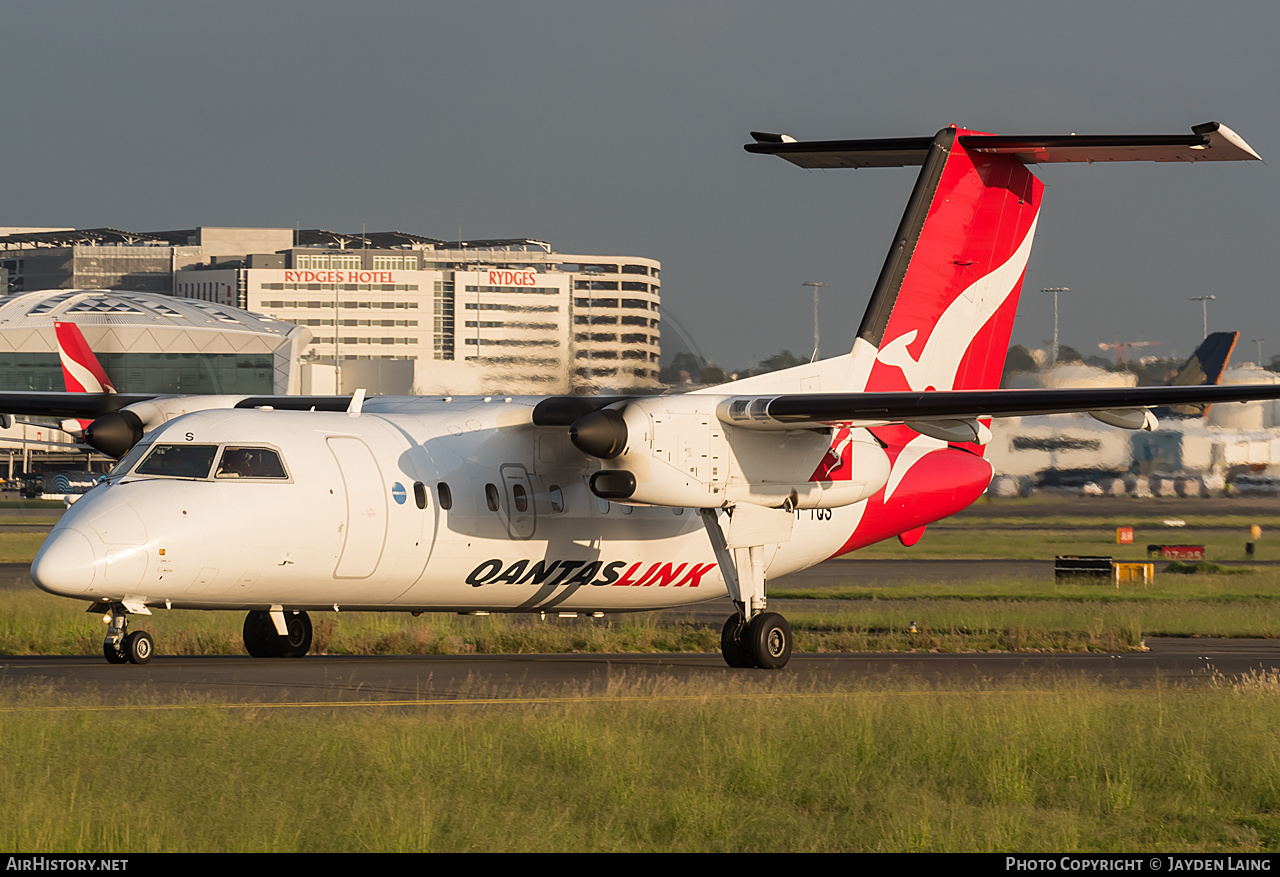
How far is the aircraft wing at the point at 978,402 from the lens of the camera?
1702 cm

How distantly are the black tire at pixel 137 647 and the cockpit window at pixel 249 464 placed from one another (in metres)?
2.10

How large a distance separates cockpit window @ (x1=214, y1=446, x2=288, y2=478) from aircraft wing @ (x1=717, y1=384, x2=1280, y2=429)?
5.53 meters

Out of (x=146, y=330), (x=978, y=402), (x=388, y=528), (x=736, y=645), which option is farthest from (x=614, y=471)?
(x=146, y=330)

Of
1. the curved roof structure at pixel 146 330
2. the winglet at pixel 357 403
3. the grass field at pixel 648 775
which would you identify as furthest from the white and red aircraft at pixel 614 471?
the curved roof structure at pixel 146 330

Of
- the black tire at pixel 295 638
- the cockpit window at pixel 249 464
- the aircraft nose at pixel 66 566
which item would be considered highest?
the cockpit window at pixel 249 464

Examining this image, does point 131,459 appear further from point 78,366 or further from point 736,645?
point 78,366

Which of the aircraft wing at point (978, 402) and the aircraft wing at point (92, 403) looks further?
the aircraft wing at point (92, 403)

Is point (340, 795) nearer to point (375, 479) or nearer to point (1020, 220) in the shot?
point (375, 479)

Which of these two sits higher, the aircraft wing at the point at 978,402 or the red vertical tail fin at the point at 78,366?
the red vertical tail fin at the point at 78,366

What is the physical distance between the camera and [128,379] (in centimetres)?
11150

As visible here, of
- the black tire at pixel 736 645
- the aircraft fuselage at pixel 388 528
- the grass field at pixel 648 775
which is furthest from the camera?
the black tire at pixel 736 645

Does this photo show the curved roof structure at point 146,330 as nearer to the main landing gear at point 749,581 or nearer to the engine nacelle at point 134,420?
the engine nacelle at point 134,420

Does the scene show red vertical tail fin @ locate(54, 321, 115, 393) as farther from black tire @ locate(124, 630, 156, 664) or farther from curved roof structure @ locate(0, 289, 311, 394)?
curved roof structure @ locate(0, 289, 311, 394)

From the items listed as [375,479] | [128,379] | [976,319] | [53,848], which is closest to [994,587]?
[976,319]
